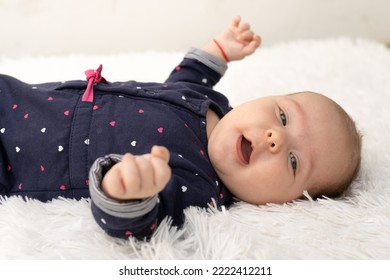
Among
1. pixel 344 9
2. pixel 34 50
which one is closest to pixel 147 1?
pixel 34 50

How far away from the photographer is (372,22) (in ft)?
6.15

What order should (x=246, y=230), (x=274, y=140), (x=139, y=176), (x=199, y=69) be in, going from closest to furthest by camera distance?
(x=139, y=176)
(x=246, y=230)
(x=274, y=140)
(x=199, y=69)

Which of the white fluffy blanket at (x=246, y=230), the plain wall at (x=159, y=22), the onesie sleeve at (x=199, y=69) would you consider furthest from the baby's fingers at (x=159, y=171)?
the plain wall at (x=159, y=22)

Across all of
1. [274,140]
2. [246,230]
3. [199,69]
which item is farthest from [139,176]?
[199,69]

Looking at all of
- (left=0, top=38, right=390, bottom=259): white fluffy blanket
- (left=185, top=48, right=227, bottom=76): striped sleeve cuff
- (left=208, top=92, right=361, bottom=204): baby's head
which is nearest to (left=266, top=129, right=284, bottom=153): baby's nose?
(left=208, top=92, right=361, bottom=204): baby's head

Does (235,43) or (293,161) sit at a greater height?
(235,43)

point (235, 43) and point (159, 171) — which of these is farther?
point (235, 43)

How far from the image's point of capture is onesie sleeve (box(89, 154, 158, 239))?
66cm

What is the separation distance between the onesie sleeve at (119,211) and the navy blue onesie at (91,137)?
0.23 feet

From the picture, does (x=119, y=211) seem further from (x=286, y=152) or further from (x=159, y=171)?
(x=286, y=152)

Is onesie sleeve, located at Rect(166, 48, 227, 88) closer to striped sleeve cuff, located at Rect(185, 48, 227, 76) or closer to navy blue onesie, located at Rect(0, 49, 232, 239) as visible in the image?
striped sleeve cuff, located at Rect(185, 48, 227, 76)

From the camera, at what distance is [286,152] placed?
88 cm

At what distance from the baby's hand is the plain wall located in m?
1.23

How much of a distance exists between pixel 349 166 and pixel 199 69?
44 cm
